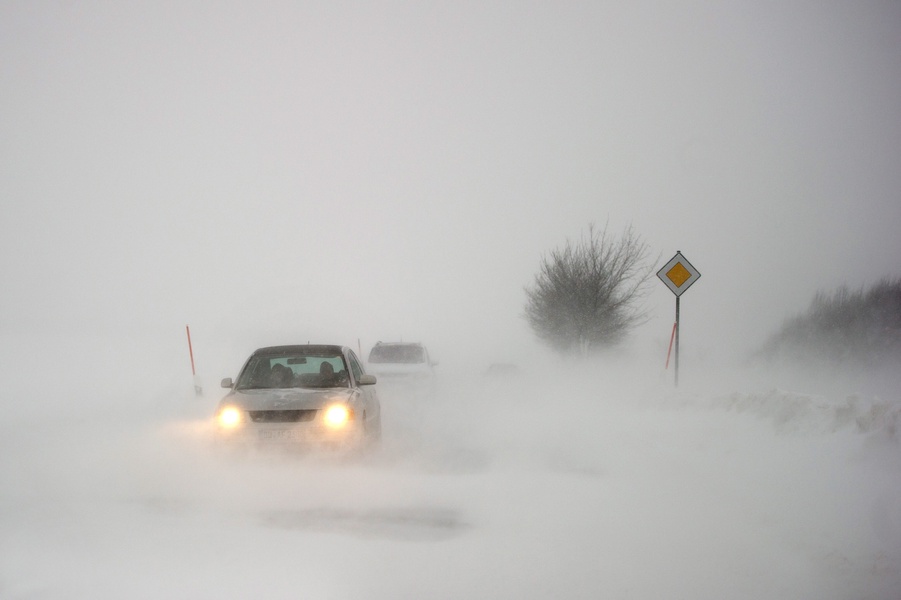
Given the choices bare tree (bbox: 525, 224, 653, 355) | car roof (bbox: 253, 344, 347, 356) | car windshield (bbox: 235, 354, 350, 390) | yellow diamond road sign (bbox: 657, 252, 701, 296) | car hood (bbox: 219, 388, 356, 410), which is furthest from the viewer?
bare tree (bbox: 525, 224, 653, 355)

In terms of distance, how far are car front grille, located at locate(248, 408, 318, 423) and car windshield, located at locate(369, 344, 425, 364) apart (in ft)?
28.9

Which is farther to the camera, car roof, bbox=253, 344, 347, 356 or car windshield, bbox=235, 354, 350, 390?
car roof, bbox=253, 344, 347, 356

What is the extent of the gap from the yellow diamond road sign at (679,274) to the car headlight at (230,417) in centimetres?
835

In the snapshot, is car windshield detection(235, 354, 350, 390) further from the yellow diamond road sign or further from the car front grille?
the yellow diamond road sign

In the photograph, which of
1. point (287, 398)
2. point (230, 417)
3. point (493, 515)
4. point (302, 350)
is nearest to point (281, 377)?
point (302, 350)

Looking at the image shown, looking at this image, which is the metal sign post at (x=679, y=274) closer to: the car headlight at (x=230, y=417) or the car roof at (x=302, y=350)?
the car roof at (x=302, y=350)

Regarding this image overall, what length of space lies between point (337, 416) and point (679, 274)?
782cm

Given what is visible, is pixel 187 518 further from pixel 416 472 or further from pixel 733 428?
pixel 733 428

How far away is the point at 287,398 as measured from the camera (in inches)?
297

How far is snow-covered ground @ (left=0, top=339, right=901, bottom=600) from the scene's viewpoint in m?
4.25

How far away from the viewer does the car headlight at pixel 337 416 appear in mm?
7305

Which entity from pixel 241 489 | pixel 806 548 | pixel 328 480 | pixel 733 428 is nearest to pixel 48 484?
pixel 241 489

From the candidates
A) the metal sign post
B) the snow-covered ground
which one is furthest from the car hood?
the metal sign post

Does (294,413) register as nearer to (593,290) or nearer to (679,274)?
(679,274)
